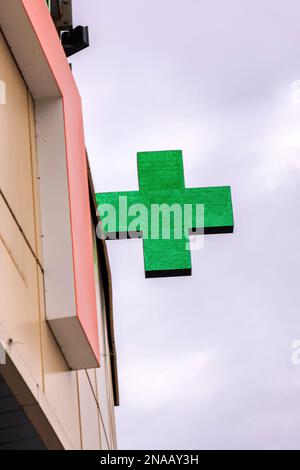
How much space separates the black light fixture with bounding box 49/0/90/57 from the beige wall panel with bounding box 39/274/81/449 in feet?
16.7

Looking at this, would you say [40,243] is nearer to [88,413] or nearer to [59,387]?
[59,387]

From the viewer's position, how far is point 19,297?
345 inches

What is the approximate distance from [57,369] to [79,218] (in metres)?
1.48

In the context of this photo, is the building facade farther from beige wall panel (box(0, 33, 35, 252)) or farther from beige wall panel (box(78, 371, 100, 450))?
beige wall panel (box(78, 371, 100, 450))

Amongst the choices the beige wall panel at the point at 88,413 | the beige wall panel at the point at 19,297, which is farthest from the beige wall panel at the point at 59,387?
the beige wall panel at the point at 88,413

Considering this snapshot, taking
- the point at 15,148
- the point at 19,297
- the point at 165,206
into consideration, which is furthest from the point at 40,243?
the point at 165,206

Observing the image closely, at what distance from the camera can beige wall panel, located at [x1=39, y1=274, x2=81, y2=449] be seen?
9656mm

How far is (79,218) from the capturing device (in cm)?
1081

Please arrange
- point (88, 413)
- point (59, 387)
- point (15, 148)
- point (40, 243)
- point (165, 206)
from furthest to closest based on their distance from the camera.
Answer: point (165, 206) < point (88, 413) < point (59, 387) < point (40, 243) < point (15, 148)

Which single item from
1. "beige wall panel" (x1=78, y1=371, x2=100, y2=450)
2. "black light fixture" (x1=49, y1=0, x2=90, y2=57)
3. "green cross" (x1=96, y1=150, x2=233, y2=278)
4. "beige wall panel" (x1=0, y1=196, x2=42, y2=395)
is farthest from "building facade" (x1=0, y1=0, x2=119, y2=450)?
"black light fixture" (x1=49, y1=0, x2=90, y2=57)

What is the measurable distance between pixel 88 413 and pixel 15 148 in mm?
4894

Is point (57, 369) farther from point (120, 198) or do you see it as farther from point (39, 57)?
point (120, 198)

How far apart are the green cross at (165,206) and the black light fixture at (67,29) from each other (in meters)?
1.66
